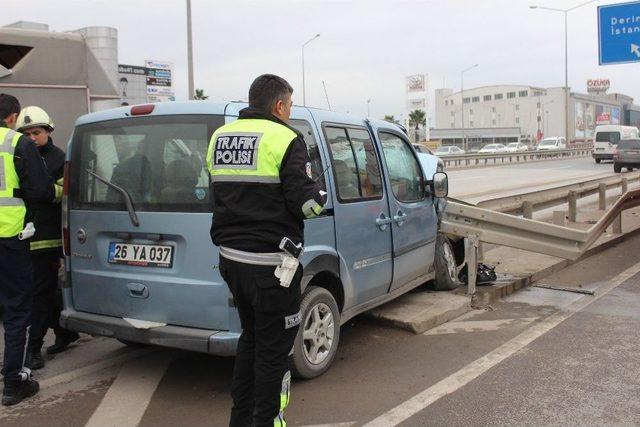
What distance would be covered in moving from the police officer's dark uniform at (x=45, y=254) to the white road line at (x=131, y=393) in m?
0.68

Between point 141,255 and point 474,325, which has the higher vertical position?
point 141,255

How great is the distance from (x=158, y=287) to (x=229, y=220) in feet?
3.80

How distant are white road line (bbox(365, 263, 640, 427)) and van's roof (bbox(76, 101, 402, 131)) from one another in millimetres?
1999

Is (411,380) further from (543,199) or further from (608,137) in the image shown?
(608,137)

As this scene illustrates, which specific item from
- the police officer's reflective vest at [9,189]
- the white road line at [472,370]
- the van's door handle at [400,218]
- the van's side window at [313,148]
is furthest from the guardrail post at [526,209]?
the police officer's reflective vest at [9,189]

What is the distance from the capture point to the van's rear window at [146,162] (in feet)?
12.6

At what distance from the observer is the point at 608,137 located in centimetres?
3888

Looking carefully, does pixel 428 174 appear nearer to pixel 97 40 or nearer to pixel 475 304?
pixel 475 304

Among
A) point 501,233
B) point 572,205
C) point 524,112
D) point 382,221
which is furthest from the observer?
point 524,112

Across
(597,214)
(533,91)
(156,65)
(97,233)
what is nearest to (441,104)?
(533,91)

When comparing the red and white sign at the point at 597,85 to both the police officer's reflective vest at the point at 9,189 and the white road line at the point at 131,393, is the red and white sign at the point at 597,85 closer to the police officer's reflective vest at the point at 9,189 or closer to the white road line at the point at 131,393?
the white road line at the point at 131,393

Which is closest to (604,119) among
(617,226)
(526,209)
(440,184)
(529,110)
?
(529,110)

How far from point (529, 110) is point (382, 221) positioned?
411 ft

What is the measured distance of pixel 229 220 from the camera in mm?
2973
